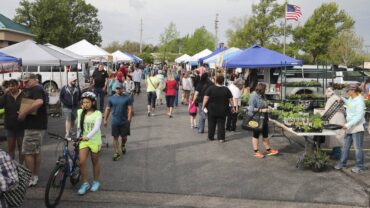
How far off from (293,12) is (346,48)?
28462mm

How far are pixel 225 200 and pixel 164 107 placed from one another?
42.7 ft

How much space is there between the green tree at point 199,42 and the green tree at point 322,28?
1809 cm

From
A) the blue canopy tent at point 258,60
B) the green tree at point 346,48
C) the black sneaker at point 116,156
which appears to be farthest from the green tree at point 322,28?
the black sneaker at point 116,156

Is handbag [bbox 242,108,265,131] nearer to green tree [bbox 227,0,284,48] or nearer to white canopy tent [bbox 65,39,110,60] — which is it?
white canopy tent [bbox 65,39,110,60]

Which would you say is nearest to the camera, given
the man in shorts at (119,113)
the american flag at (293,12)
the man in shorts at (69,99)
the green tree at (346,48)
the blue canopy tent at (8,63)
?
the man in shorts at (119,113)

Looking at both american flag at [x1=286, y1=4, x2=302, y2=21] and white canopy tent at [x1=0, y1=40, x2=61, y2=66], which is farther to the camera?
american flag at [x1=286, y1=4, x2=302, y2=21]

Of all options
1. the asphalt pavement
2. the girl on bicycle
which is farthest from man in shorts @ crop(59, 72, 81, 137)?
the girl on bicycle

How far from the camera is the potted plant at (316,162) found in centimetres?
801

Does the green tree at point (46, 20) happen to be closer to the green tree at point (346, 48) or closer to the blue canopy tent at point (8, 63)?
the green tree at point (346, 48)

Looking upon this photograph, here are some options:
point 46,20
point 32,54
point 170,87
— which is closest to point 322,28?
point 46,20

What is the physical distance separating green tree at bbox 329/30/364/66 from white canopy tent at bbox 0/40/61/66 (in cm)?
4376

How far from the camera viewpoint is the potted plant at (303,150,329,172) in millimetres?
→ 8008

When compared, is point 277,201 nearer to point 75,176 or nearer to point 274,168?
point 274,168

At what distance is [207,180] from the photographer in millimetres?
7465
